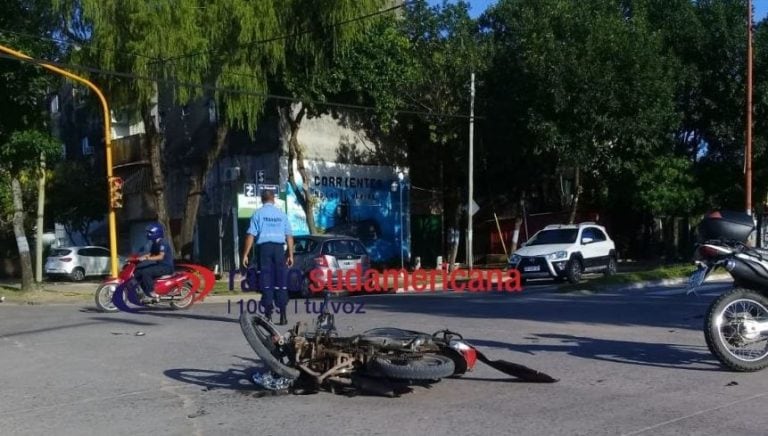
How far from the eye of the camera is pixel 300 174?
108 ft

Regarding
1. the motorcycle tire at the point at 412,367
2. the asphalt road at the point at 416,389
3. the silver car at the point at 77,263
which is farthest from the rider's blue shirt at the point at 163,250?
the silver car at the point at 77,263

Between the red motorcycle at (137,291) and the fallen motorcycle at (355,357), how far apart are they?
8845 mm

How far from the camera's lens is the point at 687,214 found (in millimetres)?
34938

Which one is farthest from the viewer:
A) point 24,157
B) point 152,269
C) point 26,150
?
point 24,157

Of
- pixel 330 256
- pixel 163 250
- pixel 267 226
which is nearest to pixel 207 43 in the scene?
pixel 330 256

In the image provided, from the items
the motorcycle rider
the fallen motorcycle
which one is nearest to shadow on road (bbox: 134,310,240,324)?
the motorcycle rider

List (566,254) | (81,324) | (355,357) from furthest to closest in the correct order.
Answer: (566,254), (81,324), (355,357)

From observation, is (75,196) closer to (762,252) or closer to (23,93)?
(23,93)

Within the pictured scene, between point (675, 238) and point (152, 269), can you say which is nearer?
point (152, 269)

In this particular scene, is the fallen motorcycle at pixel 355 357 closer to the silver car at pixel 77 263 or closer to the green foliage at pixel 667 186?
the green foliage at pixel 667 186

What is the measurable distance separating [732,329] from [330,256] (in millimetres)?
14177

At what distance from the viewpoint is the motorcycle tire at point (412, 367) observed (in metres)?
6.98

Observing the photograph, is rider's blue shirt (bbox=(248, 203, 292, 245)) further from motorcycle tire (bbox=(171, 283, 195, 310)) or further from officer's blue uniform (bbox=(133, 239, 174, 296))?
motorcycle tire (bbox=(171, 283, 195, 310))

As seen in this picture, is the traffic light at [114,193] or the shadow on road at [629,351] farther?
the traffic light at [114,193]
